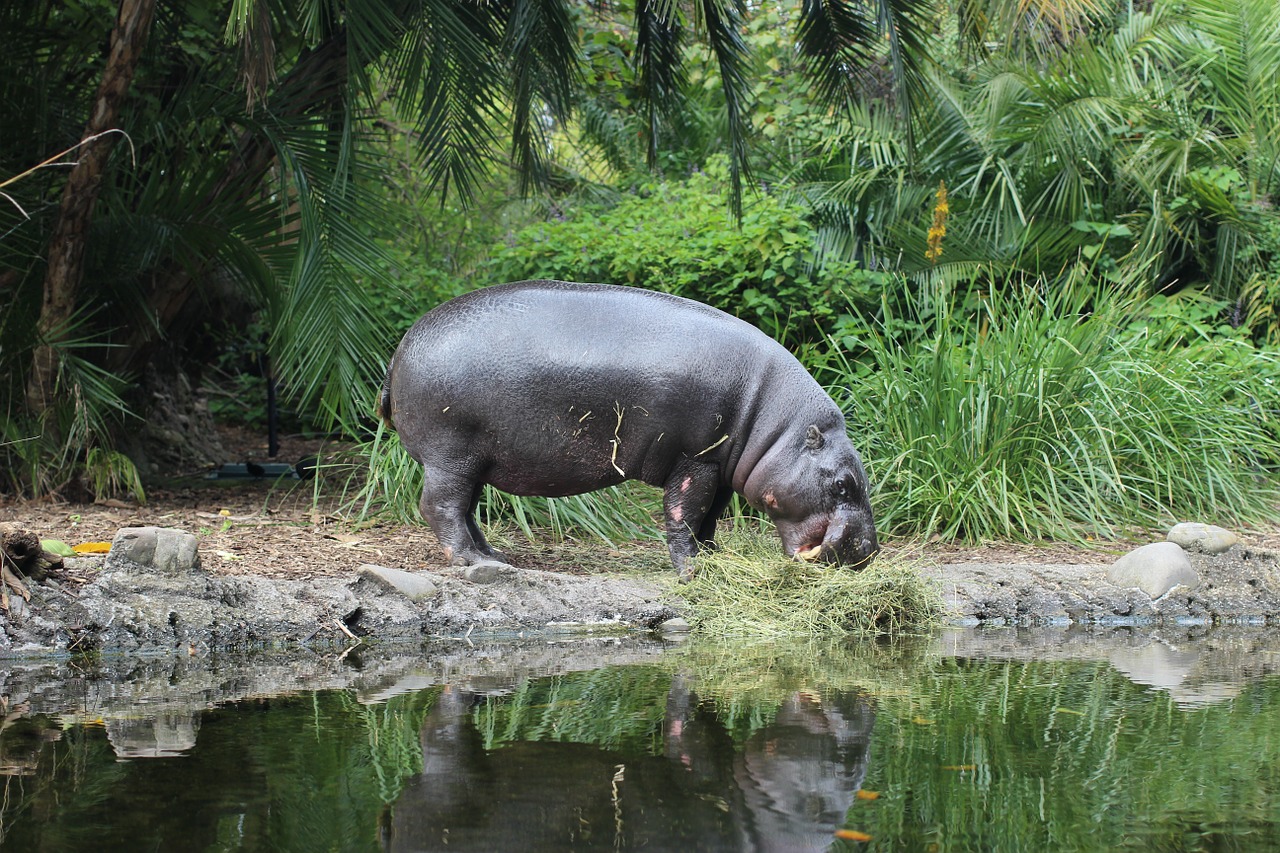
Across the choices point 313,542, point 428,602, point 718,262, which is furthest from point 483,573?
point 718,262

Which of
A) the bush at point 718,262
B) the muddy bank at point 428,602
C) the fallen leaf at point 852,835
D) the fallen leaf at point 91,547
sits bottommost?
the fallen leaf at point 91,547

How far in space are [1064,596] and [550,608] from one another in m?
2.28

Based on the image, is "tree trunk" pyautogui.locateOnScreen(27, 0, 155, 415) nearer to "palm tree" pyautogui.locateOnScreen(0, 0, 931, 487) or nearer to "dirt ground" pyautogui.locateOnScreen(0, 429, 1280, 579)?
"palm tree" pyautogui.locateOnScreen(0, 0, 931, 487)

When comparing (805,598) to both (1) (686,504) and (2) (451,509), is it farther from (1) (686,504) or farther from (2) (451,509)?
(2) (451,509)

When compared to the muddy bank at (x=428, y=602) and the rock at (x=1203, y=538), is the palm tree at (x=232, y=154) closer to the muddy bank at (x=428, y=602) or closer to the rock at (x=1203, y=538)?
the muddy bank at (x=428, y=602)

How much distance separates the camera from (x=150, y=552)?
4430mm

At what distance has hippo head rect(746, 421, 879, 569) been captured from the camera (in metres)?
5.18

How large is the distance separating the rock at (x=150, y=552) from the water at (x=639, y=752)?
428mm

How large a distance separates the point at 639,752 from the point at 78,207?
16.4 feet

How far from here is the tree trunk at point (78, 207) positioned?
6395 millimetres

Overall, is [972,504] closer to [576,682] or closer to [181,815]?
[576,682]

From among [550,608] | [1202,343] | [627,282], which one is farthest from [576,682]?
[1202,343]

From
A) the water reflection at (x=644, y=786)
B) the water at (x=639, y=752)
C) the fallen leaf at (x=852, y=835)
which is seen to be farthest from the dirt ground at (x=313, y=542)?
the fallen leaf at (x=852, y=835)

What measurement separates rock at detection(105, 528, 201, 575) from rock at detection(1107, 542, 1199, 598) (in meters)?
3.95
